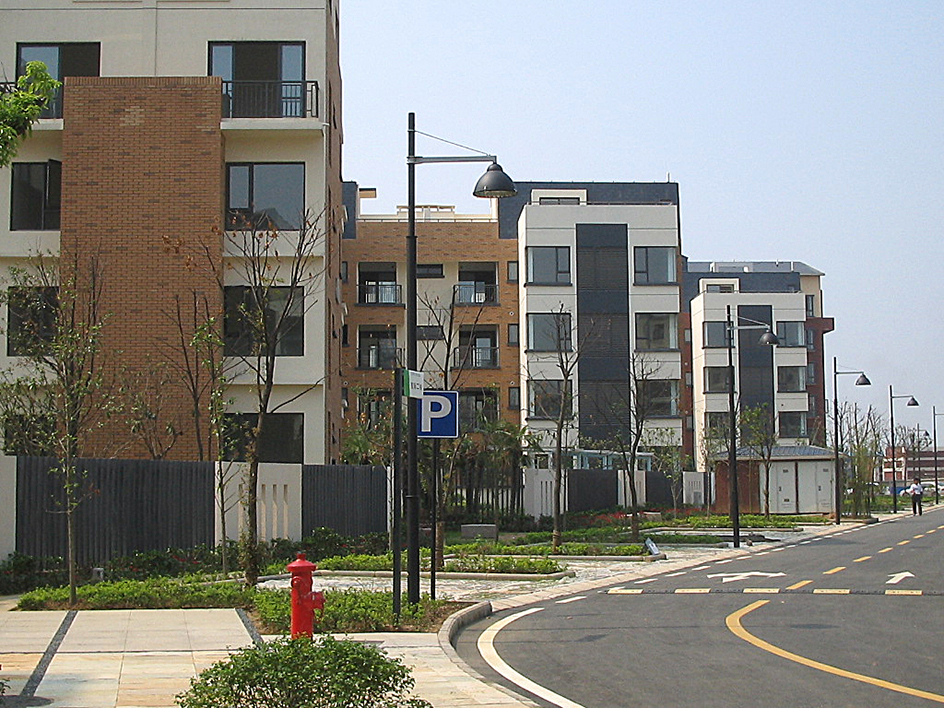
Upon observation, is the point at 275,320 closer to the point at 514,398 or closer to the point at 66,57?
the point at 66,57

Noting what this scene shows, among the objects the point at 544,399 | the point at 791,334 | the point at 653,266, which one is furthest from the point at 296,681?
the point at 791,334

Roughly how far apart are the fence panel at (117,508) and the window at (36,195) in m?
11.8

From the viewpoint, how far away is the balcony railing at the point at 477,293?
190 ft

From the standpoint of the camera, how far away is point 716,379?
258 feet

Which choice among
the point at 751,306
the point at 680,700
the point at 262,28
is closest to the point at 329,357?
the point at 262,28

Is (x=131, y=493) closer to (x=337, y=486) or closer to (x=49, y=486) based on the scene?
(x=49, y=486)

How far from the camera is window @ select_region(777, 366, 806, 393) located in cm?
8100

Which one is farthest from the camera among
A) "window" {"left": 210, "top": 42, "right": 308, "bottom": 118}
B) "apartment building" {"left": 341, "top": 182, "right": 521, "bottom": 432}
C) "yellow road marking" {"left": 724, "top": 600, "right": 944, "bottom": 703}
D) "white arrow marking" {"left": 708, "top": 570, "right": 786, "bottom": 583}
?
"apartment building" {"left": 341, "top": 182, "right": 521, "bottom": 432}

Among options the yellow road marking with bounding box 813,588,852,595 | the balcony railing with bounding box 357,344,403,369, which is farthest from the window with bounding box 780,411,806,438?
the yellow road marking with bounding box 813,588,852,595

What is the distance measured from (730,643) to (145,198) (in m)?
21.7

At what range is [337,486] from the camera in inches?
1113

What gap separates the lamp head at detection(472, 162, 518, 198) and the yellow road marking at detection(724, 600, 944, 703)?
20.9ft

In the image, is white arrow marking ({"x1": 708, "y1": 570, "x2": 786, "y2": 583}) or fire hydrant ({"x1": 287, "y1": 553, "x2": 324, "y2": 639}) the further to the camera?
white arrow marking ({"x1": 708, "y1": 570, "x2": 786, "y2": 583})

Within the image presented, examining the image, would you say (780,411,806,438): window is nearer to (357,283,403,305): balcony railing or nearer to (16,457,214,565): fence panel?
(357,283,403,305): balcony railing
